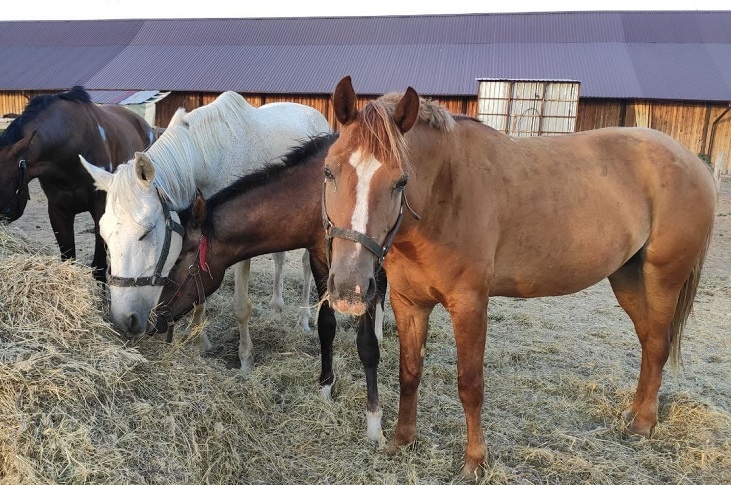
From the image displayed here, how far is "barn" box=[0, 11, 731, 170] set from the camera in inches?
762

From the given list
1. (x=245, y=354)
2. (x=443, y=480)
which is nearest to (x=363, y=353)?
(x=443, y=480)

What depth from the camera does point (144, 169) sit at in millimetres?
2779

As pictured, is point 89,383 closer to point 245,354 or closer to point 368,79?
point 245,354

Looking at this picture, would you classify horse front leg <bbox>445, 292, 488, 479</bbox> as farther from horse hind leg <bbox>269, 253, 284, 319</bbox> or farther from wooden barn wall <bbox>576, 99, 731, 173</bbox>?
wooden barn wall <bbox>576, 99, 731, 173</bbox>

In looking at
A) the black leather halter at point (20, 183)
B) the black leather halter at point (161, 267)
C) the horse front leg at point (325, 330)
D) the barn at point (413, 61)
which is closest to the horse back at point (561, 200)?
the horse front leg at point (325, 330)

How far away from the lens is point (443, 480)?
2.67m

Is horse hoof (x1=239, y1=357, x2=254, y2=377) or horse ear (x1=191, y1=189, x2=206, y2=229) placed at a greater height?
horse ear (x1=191, y1=189, x2=206, y2=229)

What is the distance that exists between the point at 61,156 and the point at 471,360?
11.9ft

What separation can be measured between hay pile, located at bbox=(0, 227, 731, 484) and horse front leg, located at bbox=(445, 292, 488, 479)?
0.14 meters

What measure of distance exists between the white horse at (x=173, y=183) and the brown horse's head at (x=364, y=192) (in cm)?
124

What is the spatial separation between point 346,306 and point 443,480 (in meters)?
1.39

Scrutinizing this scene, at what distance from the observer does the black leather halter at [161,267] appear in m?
2.64

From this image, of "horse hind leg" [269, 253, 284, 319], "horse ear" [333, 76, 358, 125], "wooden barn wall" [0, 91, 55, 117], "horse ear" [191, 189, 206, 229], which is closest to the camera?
"horse ear" [333, 76, 358, 125]

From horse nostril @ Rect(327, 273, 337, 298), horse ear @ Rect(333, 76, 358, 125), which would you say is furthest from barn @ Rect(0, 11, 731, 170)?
horse nostril @ Rect(327, 273, 337, 298)
